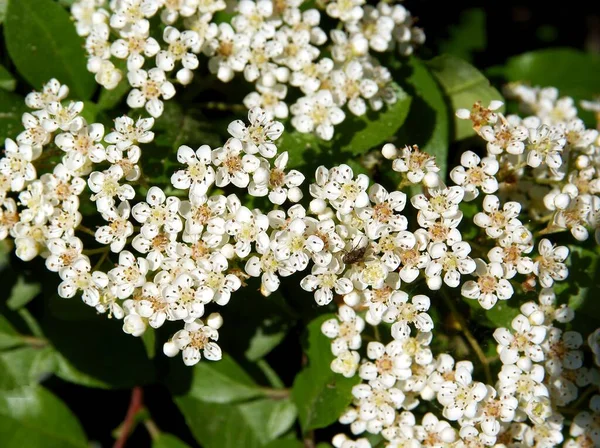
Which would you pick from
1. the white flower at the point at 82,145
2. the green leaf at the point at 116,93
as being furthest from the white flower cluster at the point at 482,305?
the green leaf at the point at 116,93

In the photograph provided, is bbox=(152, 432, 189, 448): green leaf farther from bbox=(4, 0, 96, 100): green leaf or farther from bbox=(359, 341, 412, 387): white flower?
bbox=(4, 0, 96, 100): green leaf

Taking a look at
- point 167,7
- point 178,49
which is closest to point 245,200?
point 178,49

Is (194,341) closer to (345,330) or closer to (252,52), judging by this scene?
(345,330)

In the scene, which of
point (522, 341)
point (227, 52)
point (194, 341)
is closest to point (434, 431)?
point (522, 341)

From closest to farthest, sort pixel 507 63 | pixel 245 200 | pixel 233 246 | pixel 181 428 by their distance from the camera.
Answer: pixel 233 246, pixel 245 200, pixel 181 428, pixel 507 63

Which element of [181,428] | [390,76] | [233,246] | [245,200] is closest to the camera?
[233,246]

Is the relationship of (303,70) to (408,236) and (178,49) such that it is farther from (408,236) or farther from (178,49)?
(408,236)
